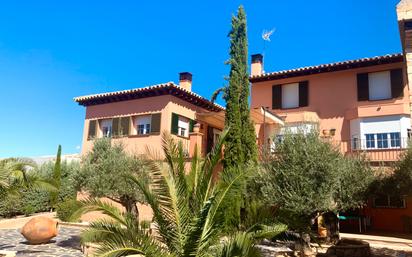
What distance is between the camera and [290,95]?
22.6m

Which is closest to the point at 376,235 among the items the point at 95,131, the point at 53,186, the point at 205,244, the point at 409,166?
the point at 409,166

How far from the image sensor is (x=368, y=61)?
19969 mm

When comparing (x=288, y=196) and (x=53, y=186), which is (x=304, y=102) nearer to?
(x=288, y=196)

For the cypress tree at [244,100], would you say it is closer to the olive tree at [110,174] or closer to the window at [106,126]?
the olive tree at [110,174]

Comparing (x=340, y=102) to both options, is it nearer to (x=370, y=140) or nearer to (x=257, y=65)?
(x=370, y=140)

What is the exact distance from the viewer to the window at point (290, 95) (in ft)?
73.5

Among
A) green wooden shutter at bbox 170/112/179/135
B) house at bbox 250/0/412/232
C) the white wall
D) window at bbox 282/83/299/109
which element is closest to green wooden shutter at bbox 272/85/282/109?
house at bbox 250/0/412/232

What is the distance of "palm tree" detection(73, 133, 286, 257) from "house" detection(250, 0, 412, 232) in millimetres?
10643

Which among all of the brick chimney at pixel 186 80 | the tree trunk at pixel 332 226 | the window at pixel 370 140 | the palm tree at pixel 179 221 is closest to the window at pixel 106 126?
the brick chimney at pixel 186 80

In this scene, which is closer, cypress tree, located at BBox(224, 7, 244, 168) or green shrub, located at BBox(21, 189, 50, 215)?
cypress tree, located at BBox(224, 7, 244, 168)

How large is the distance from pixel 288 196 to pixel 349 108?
10461mm

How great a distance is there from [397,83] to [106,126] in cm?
1898

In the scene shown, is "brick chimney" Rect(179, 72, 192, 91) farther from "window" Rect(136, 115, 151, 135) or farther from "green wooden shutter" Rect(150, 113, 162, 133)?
"green wooden shutter" Rect(150, 113, 162, 133)

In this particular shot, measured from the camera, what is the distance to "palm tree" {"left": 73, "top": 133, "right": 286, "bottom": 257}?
263 inches
